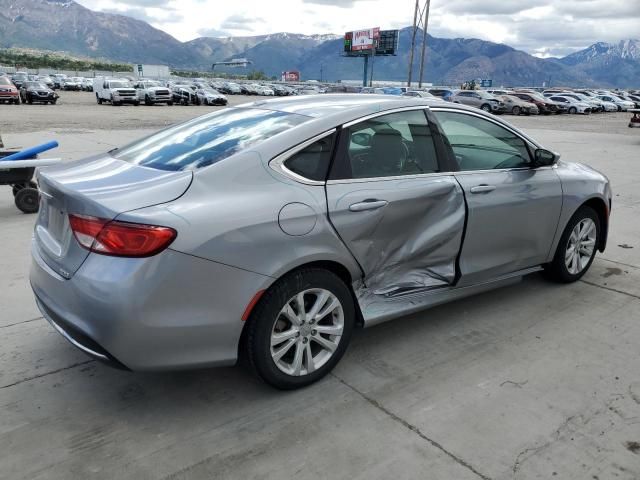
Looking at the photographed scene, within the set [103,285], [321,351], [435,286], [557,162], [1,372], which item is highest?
[557,162]

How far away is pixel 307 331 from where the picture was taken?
9.75 feet

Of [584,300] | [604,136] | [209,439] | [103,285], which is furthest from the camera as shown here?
[604,136]

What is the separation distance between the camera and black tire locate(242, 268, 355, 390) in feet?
9.05

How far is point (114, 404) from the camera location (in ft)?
9.63

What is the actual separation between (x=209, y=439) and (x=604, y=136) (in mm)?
20764

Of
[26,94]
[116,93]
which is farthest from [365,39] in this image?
[26,94]

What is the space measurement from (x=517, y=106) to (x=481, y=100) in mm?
2449

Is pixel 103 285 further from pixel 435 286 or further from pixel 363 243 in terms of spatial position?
pixel 435 286

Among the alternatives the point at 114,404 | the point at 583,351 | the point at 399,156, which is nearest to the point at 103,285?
the point at 114,404

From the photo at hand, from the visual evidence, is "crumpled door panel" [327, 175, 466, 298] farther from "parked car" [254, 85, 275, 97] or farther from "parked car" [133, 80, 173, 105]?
"parked car" [254, 85, 275, 97]

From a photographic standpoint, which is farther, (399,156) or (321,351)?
(399,156)

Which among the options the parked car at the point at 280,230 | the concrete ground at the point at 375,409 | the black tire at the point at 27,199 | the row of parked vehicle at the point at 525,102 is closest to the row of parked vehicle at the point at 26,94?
the row of parked vehicle at the point at 525,102

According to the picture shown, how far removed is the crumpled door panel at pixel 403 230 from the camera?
10.0 feet

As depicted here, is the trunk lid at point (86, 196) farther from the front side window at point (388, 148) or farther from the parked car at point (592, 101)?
the parked car at point (592, 101)
